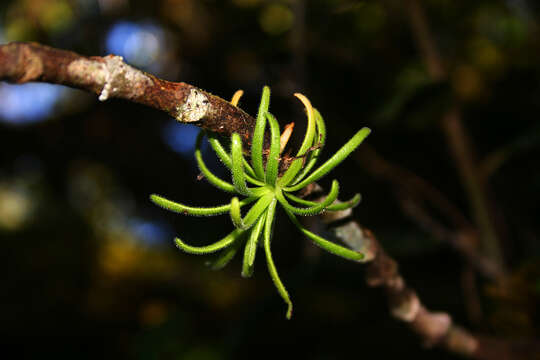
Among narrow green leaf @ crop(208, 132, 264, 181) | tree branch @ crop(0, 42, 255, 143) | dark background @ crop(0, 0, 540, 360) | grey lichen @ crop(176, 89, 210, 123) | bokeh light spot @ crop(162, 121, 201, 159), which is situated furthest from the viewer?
bokeh light spot @ crop(162, 121, 201, 159)

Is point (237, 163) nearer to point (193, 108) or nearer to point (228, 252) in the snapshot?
point (193, 108)

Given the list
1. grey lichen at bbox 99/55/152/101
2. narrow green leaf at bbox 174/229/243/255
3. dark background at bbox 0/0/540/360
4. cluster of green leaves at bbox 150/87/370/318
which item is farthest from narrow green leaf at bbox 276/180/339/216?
dark background at bbox 0/0/540/360

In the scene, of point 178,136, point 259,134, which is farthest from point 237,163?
point 178,136

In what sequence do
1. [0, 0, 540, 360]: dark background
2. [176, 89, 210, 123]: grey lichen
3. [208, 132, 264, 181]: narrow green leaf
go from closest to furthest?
1. [176, 89, 210, 123]: grey lichen
2. [208, 132, 264, 181]: narrow green leaf
3. [0, 0, 540, 360]: dark background

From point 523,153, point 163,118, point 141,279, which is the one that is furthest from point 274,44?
point 163,118

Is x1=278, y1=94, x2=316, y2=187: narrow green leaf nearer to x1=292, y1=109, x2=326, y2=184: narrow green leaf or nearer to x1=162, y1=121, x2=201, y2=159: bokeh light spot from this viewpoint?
x1=292, y1=109, x2=326, y2=184: narrow green leaf

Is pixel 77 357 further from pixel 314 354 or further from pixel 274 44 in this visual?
pixel 274 44
